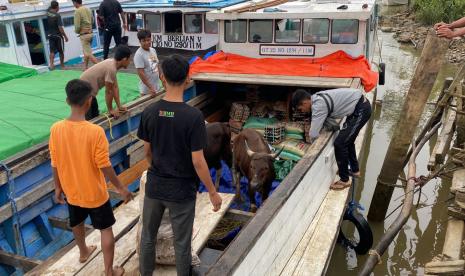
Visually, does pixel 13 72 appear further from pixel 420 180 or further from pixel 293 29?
pixel 420 180

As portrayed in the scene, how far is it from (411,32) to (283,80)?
2004cm

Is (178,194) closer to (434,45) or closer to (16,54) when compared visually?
(434,45)

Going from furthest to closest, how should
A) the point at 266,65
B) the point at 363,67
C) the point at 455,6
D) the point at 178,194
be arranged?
the point at 455,6 < the point at 266,65 < the point at 363,67 < the point at 178,194

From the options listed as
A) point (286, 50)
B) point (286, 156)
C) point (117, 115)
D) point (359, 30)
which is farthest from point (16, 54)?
point (359, 30)

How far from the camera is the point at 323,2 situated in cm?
888

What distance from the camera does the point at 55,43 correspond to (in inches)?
423

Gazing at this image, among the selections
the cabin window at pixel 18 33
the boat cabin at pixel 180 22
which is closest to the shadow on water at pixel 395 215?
the boat cabin at pixel 180 22

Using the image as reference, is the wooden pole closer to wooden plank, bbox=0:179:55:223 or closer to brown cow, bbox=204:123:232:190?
brown cow, bbox=204:123:232:190

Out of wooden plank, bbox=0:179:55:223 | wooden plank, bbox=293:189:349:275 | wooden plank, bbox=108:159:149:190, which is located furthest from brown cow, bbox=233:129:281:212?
wooden plank, bbox=0:179:55:223

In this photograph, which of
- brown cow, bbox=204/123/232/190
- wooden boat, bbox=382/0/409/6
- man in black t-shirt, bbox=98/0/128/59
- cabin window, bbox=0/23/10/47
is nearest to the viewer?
brown cow, bbox=204/123/232/190

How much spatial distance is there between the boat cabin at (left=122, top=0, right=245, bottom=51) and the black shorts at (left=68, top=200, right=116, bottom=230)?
7959 millimetres

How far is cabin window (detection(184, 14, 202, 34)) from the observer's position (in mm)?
11117

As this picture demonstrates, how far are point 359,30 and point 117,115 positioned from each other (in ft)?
15.3

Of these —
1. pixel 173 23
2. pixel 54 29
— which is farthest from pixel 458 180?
pixel 54 29
